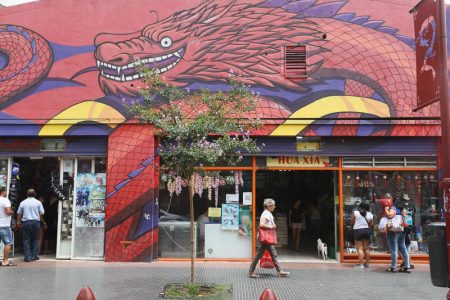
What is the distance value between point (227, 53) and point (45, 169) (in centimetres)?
585

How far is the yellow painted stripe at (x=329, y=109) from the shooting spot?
10.9 metres

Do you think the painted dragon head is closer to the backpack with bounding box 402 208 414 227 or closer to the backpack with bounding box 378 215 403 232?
the backpack with bounding box 378 215 403 232

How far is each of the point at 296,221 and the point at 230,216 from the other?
2534mm

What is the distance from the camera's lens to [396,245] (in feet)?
32.7

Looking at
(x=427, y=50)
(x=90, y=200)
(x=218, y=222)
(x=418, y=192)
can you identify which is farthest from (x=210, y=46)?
(x=418, y=192)

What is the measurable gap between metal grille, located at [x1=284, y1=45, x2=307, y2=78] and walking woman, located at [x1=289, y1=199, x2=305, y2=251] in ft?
12.8

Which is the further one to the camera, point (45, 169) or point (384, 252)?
point (45, 169)

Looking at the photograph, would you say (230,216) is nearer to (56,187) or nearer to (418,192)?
(56,187)

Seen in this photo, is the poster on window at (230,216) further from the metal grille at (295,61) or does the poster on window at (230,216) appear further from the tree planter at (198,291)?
Result: the metal grille at (295,61)

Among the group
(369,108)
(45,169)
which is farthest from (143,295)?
(369,108)

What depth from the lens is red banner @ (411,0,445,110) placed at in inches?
222

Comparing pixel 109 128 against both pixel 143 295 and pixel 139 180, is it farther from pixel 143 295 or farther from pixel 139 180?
pixel 143 295

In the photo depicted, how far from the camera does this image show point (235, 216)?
36.7 feet

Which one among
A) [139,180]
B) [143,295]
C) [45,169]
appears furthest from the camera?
[45,169]
